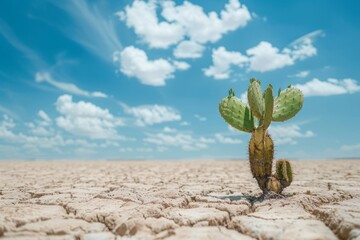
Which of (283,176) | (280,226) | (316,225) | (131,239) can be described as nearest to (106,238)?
(131,239)

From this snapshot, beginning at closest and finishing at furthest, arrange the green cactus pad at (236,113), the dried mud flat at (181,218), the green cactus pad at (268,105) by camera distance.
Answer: the dried mud flat at (181,218), the green cactus pad at (268,105), the green cactus pad at (236,113)

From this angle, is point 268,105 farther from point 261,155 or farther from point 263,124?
point 261,155

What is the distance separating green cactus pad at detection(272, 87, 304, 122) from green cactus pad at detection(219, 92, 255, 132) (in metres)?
0.21

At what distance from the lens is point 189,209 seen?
2.47 meters

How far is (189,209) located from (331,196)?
1.29 m

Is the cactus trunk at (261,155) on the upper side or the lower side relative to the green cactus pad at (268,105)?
lower

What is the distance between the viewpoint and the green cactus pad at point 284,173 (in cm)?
290

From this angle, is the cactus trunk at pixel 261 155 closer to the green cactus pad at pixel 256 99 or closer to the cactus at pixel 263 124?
the cactus at pixel 263 124

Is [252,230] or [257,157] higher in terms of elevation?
[257,157]

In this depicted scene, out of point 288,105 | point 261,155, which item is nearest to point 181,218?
point 261,155

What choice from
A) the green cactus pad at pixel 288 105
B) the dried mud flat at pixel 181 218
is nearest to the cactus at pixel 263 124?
the green cactus pad at pixel 288 105

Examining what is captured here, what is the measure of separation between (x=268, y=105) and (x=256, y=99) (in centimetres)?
11

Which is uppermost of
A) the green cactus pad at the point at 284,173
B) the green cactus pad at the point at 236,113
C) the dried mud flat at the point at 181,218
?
the green cactus pad at the point at 236,113

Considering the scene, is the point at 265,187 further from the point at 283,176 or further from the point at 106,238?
the point at 106,238
